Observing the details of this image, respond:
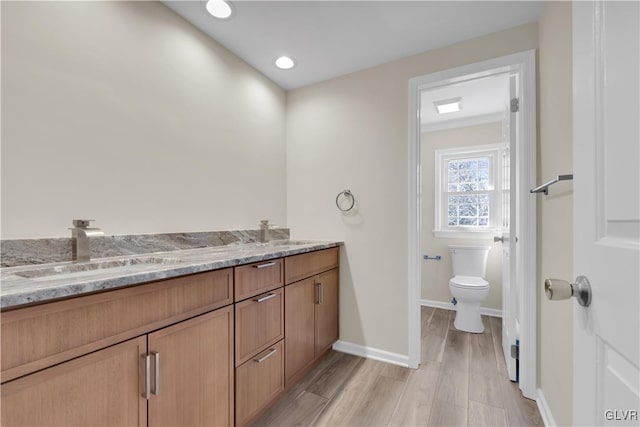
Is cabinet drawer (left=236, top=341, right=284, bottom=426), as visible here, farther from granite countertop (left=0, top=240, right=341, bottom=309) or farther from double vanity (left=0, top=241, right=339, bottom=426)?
granite countertop (left=0, top=240, right=341, bottom=309)

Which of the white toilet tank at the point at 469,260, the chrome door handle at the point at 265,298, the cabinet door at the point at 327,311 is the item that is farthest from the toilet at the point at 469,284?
the chrome door handle at the point at 265,298

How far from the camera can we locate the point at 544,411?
1534 mm

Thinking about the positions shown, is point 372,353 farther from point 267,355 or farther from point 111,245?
point 111,245

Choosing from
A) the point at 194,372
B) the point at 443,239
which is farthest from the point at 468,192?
the point at 194,372

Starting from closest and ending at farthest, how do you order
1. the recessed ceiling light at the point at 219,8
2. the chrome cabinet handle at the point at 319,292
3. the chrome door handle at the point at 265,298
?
the chrome door handle at the point at 265,298
the recessed ceiling light at the point at 219,8
the chrome cabinet handle at the point at 319,292

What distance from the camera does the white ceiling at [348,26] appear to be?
1.64 metres

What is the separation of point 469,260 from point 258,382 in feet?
8.75

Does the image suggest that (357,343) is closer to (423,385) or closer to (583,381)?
(423,385)

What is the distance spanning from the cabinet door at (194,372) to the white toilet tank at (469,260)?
2.77 m

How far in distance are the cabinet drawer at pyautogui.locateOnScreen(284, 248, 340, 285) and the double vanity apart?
1 cm

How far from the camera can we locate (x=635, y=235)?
446 millimetres

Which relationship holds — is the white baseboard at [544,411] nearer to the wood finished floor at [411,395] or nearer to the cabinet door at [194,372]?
the wood finished floor at [411,395]

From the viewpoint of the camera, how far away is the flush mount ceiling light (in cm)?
284

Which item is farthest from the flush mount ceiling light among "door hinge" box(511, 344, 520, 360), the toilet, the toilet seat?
"door hinge" box(511, 344, 520, 360)
